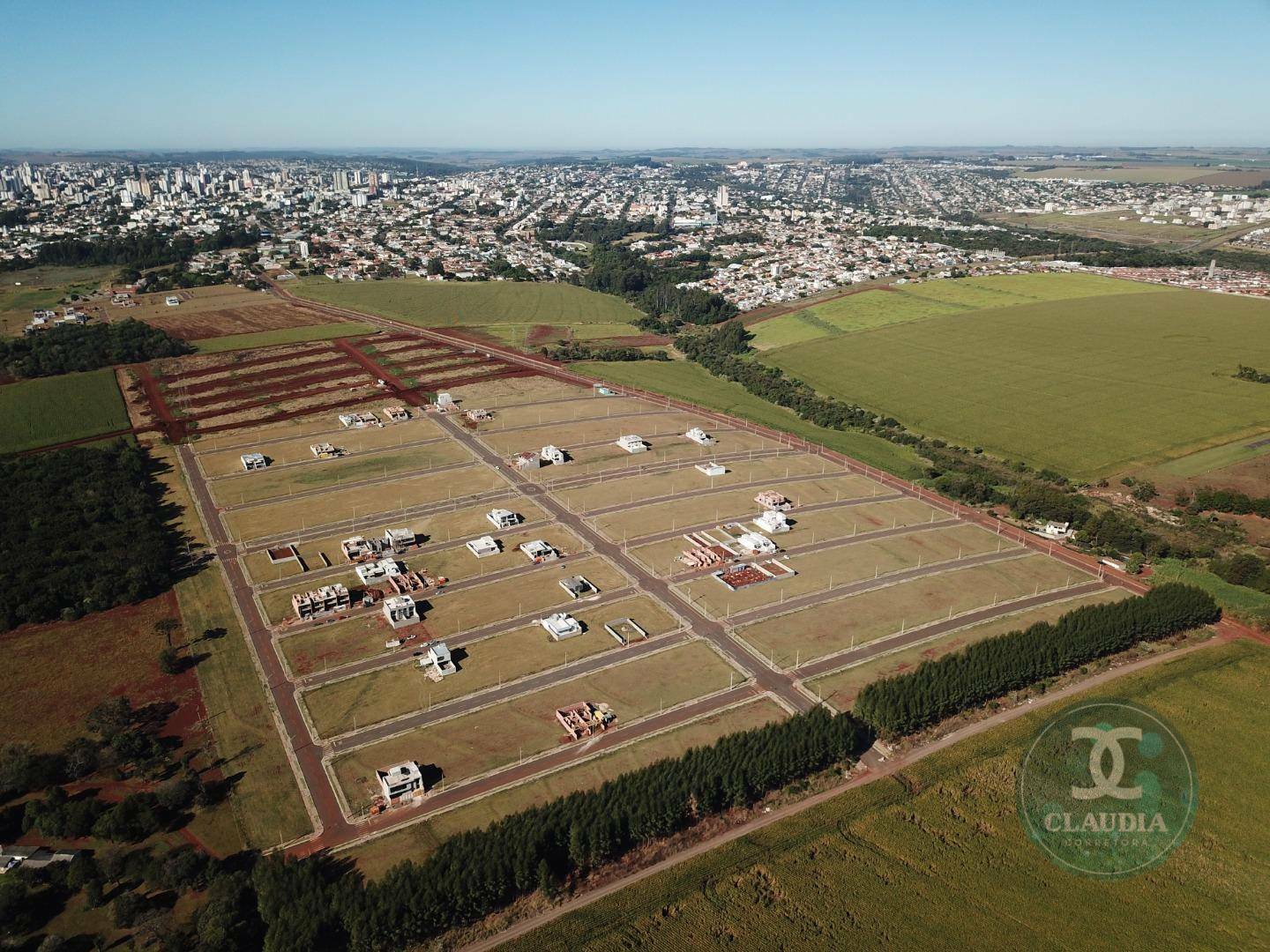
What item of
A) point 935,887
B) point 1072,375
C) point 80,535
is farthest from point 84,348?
point 1072,375

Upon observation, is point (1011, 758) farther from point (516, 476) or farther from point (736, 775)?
point (516, 476)

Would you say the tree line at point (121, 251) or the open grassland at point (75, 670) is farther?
the tree line at point (121, 251)

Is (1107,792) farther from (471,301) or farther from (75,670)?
(471,301)

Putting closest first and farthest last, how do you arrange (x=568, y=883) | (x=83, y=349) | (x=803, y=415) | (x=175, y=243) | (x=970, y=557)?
(x=568, y=883) → (x=970, y=557) → (x=803, y=415) → (x=83, y=349) → (x=175, y=243)

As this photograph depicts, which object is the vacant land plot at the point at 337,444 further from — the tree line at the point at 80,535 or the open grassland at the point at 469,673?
the open grassland at the point at 469,673

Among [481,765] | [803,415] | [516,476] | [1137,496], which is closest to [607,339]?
[803,415]

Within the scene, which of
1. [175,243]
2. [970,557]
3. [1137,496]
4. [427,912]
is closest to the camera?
[427,912]

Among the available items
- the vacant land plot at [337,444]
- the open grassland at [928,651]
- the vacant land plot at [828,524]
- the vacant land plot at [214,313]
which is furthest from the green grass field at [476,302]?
the open grassland at [928,651]
